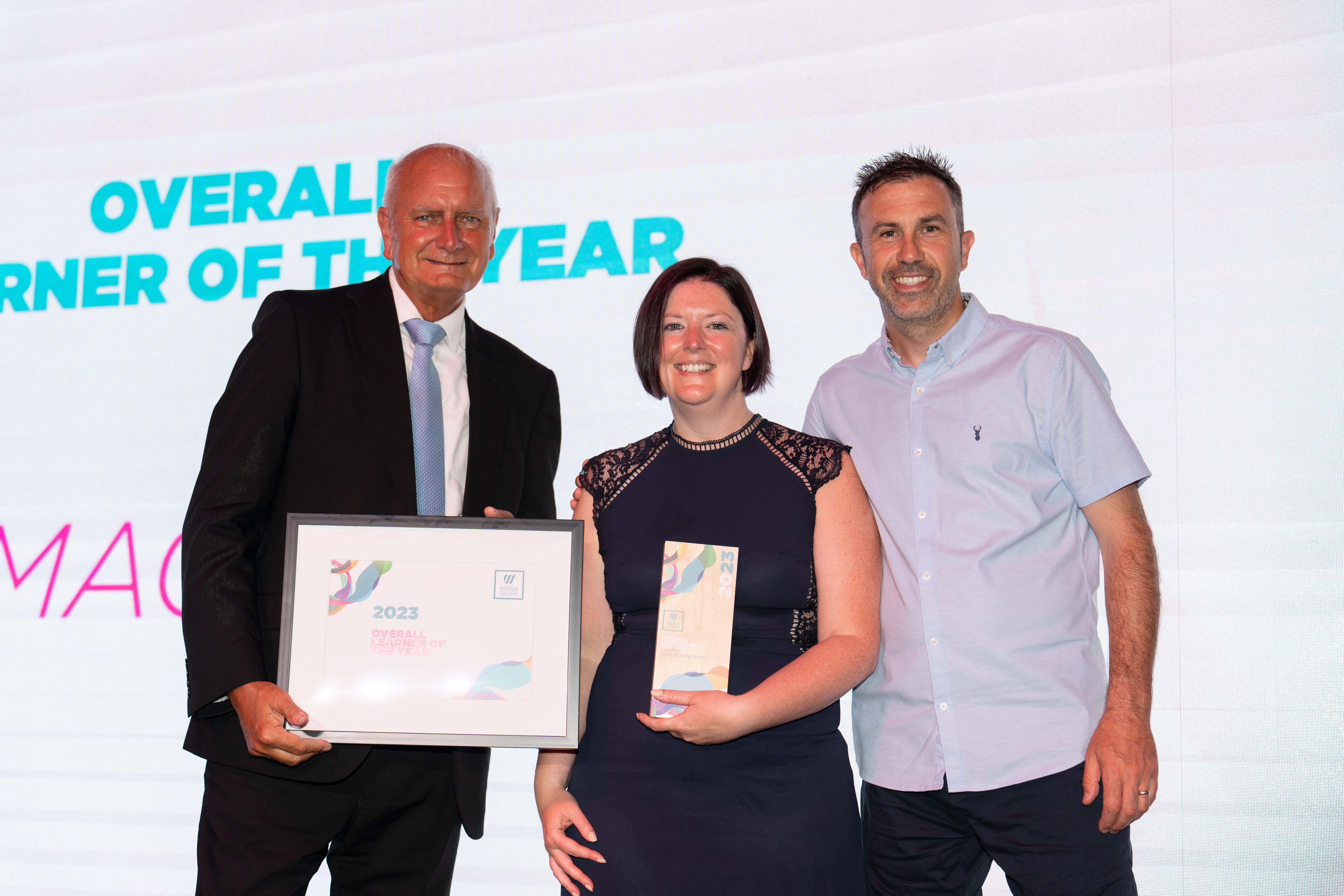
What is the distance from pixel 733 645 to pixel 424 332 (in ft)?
2.79

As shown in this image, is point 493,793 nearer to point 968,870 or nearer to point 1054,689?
point 968,870

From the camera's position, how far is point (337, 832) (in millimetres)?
1825

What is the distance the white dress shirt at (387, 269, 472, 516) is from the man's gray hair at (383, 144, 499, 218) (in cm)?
18

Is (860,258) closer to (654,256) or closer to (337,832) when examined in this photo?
(654,256)

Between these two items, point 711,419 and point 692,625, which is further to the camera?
point 711,419

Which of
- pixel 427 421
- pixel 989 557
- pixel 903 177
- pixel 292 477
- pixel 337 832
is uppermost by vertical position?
pixel 903 177

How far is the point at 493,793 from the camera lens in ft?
9.13

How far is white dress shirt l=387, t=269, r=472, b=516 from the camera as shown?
1.90 metres

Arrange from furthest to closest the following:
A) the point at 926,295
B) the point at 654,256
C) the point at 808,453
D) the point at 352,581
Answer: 1. the point at 654,256
2. the point at 926,295
3. the point at 808,453
4. the point at 352,581

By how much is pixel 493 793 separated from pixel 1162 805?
171 centimetres

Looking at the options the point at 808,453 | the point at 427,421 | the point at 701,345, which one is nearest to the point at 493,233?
the point at 427,421

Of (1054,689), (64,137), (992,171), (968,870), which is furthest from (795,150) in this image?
(64,137)

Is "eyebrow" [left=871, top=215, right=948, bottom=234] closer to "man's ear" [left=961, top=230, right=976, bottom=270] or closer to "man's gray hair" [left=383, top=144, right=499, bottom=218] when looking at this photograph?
"man's ear" [left=961, top=230, right=976, bottom=270]

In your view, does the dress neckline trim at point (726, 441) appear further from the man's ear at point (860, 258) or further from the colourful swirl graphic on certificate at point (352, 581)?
the colourful swirl graphic on certificate at point (352, 581)
